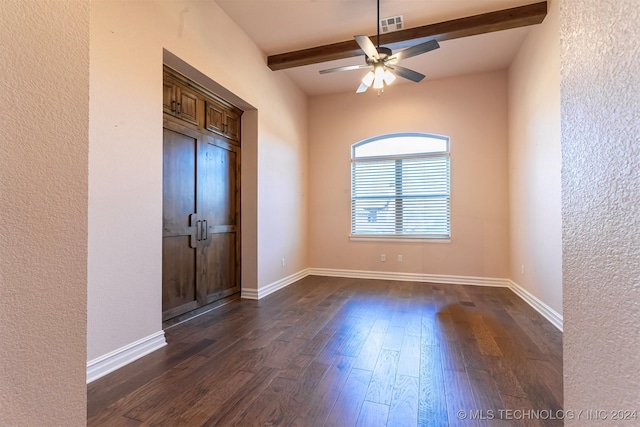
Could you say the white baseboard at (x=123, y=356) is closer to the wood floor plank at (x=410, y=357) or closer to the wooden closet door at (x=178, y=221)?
the wooden closet door at (x=178, y=221)

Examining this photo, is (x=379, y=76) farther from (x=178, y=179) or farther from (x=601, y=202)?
(x=601, y=202)

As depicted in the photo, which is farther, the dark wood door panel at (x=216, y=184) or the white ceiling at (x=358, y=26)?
the dark wood door panel at (x=216, y=184)

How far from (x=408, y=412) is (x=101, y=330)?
208 cm

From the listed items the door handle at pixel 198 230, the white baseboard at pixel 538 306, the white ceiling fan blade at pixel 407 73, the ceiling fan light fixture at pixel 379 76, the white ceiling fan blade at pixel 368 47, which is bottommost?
the white baseboard at pixel 538 306

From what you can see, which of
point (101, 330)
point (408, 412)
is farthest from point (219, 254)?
point (408, 412)

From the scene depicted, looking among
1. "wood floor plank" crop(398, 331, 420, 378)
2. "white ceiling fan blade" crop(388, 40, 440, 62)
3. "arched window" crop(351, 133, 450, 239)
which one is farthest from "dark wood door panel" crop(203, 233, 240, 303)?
"white ceiling fan blade" crop(388, 40, 440, 62)

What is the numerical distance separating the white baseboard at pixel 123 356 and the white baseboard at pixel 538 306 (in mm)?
3682

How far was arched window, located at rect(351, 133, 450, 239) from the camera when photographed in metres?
5.18

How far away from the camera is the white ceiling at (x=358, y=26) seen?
132 inches

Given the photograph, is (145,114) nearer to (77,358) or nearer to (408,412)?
(77,358)

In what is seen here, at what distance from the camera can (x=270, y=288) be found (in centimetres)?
439

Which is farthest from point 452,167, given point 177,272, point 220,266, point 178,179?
point 177,272

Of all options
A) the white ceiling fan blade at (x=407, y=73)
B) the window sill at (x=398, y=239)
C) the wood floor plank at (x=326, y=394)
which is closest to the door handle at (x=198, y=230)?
the wood floor plank at (x=326, y=394)

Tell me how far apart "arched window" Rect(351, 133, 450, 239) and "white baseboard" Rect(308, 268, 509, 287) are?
67cm
